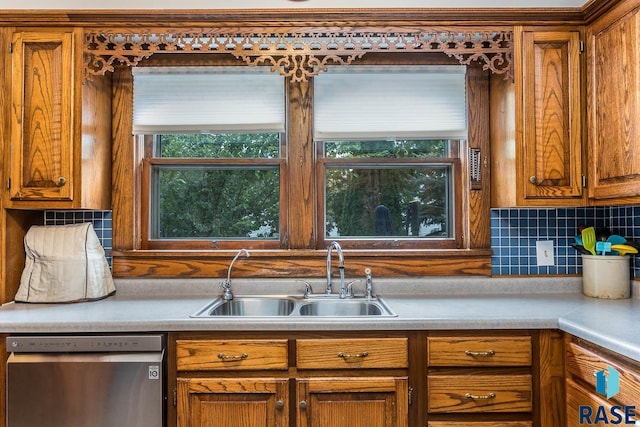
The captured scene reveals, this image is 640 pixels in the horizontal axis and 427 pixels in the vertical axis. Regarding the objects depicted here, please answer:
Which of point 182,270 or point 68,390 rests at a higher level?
point 182,270

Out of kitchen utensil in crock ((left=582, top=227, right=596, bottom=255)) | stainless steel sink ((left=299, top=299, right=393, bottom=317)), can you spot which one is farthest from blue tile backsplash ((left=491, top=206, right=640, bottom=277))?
stainless steel sink ((left=299, top=299, right=393, bottom=317))

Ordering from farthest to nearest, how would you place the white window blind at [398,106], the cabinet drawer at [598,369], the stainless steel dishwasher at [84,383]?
the white window blind at [398,106] < the stainless steel dishwasher at [84,383] < the cabinet drawer at [598,369]

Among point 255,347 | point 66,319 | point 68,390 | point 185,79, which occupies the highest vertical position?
point 185,79

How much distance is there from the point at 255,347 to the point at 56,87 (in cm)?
147

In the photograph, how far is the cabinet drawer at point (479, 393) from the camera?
5.42ft

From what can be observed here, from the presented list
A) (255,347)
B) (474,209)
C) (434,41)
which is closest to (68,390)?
(255,347)

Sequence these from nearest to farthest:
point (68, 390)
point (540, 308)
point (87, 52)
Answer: point (68, 390)
point (540, 308)
point (87, 52)

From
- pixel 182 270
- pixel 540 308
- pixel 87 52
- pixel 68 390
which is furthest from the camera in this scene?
pixel 182 270

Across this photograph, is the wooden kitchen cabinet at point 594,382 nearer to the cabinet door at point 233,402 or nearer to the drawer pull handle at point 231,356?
the cabinet door at point 233,402

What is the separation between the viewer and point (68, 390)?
163cm

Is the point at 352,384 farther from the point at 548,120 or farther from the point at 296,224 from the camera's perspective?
the point at 548,120

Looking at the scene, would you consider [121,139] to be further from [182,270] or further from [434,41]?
[434,41]

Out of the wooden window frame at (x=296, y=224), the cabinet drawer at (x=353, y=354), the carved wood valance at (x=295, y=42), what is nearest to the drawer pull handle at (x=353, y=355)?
the cabinet drawer at (x=353, y=354)

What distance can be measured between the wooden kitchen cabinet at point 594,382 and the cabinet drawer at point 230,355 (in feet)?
3.52
